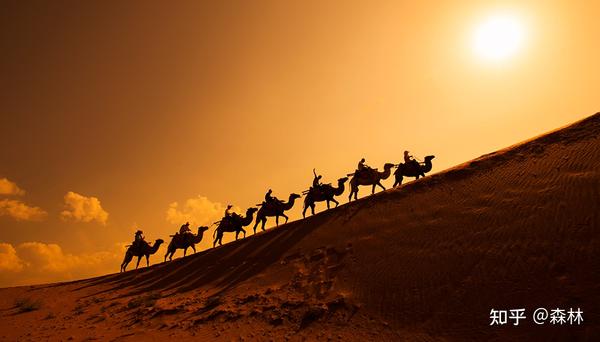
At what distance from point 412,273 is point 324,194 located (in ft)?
42.8

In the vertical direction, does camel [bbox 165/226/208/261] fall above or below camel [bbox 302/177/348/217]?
below

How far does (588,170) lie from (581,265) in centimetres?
578

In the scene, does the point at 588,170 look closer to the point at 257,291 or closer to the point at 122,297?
the point at 257,291

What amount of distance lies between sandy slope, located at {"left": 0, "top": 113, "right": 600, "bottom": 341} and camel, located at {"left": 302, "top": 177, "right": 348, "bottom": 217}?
391cm

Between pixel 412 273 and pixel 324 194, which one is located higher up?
pixel 324 194

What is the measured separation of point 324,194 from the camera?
2439cm

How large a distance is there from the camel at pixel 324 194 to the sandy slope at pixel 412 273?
12.8 ft

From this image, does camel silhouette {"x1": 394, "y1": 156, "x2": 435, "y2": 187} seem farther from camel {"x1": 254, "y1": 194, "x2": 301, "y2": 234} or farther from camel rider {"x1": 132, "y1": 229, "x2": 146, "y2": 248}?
camel rider {"x1": 132, "y1": 229, "x2": 146, "y2": 248}

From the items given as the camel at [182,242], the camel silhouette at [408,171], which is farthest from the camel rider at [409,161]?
the camel at [182,242]

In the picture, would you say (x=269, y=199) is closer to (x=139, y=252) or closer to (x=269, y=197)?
(x=269, y=197)

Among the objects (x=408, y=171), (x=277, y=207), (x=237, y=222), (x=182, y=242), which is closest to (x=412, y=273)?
(x=408, y=171)

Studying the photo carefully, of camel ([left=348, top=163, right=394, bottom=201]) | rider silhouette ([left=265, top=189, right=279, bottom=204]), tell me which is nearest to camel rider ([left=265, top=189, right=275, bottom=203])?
rider silhouette ([left=265, top=189, right=279, bottom=204])

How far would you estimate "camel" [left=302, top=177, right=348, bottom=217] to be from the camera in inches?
960

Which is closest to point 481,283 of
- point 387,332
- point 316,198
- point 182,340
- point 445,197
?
point 387,332
